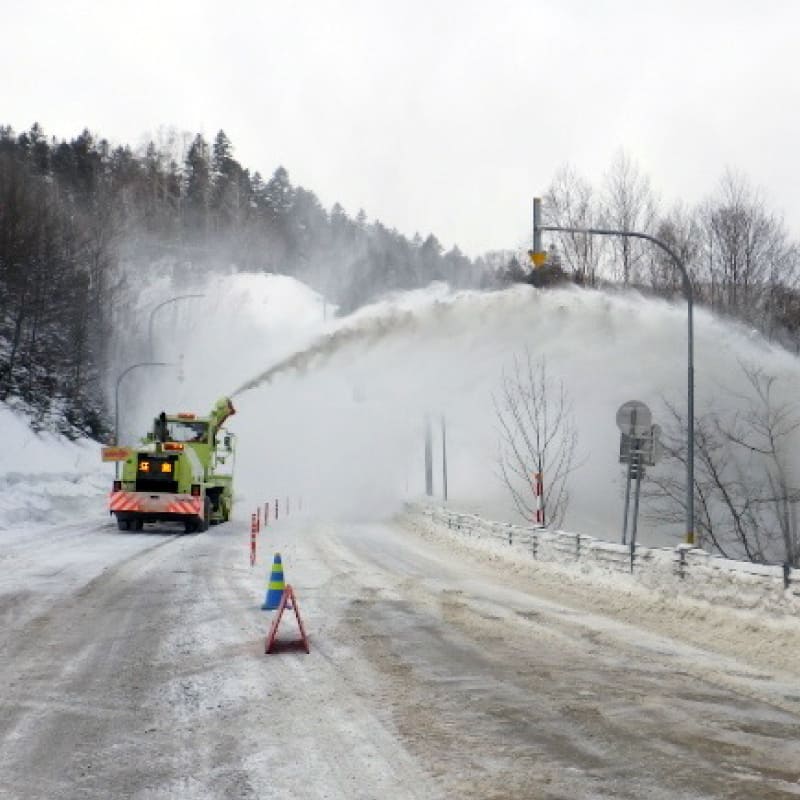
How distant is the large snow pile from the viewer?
2725cm

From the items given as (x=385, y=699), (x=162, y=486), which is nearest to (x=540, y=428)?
(x=162, y=486)

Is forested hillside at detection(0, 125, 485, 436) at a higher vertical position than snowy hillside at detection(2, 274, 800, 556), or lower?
higher

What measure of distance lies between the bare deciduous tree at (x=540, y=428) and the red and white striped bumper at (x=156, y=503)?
9622 millimetres

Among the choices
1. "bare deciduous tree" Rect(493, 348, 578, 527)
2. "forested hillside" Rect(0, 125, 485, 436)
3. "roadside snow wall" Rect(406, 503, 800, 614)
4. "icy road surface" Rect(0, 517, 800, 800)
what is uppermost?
"forested hillside" Rect(0, 125, 485, 436)

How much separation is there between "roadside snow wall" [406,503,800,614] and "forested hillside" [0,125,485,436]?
98.4 ft

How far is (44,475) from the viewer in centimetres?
3500

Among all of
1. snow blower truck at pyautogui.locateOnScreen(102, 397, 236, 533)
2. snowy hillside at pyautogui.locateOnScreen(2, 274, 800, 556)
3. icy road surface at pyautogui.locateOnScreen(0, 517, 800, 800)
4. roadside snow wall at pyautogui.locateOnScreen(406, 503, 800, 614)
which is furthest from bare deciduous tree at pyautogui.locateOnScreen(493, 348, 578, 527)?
icy road surface at pyautogui.locateOnScreen(0, 517, 800, 800)

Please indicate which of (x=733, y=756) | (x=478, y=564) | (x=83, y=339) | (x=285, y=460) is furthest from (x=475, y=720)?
(x=83, y=339)

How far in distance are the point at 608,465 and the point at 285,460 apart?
2005cm

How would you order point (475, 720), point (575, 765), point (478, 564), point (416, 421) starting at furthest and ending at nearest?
point (416, 421) → point (478, 564) → point (475, 720) → point (575, 765)

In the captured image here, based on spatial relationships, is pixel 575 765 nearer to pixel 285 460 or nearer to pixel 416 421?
pixel 416 421

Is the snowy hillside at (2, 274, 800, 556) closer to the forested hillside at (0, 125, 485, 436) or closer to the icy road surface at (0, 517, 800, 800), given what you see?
the forested hillside at (0, 125, 485, 436)

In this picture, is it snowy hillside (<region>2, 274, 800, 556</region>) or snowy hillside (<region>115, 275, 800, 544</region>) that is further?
snowy hillside (<region>2, 274, 800, 556</region>)

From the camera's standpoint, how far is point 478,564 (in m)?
17.6
